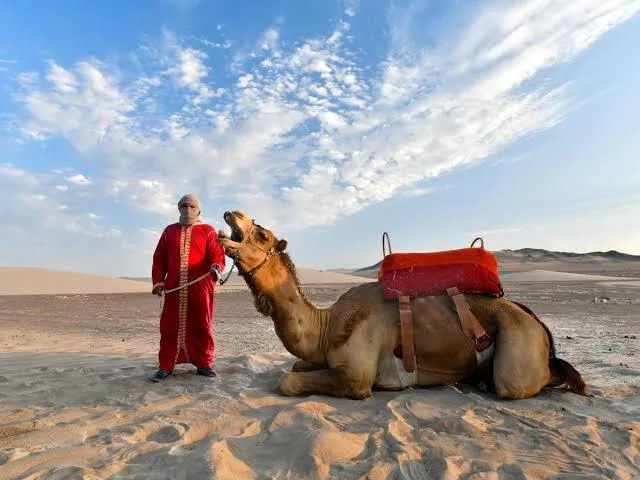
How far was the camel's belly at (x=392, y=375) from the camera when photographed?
4676 millimetres

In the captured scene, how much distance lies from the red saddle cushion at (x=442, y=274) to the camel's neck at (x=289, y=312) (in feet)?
2.66

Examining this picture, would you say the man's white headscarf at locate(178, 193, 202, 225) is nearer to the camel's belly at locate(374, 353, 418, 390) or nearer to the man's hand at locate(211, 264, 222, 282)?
the man's hand at locate(211, 264, 222, 282)

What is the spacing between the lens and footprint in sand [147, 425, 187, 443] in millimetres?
3398

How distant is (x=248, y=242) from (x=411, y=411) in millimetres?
2057

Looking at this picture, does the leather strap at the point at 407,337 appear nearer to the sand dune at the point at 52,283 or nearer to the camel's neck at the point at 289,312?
the camel's neck at the point at 289,312

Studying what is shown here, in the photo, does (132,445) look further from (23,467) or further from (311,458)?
(311,458)

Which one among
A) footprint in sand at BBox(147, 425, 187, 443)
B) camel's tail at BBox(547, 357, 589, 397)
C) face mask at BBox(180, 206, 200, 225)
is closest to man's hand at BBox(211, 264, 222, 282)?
face mask at BBox(180, 206, 200, 225)

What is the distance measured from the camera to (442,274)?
4.88 meters

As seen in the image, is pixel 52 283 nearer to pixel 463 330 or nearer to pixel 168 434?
pixel 168 434

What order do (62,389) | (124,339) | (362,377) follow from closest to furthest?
(362,377) < (62,389) < (124,339)

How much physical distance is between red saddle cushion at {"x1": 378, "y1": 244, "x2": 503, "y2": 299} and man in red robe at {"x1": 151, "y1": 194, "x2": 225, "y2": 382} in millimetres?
2144

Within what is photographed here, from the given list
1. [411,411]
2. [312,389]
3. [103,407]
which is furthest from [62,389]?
[411,411]

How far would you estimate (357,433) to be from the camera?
351 centimetres

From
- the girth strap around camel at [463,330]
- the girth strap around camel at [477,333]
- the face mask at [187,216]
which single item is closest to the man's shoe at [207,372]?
the face mask at [187,216]
